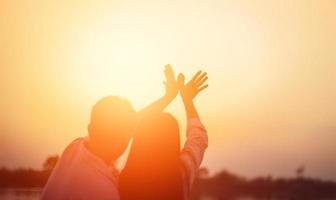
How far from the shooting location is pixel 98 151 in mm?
2004

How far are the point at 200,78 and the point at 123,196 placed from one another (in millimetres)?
473

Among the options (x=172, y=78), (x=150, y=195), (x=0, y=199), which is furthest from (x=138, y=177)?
(x=0, y=199)

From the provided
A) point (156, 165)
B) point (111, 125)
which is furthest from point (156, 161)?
point (111, 125)

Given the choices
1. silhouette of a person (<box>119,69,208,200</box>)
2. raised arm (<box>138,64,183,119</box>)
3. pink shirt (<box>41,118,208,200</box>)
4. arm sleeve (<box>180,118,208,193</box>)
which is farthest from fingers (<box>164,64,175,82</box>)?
pink shirt (<box>41,118,208,200</box>)

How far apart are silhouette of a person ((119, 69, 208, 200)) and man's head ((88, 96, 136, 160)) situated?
3 cm

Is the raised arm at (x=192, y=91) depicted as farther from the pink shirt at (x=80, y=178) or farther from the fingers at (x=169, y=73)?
the pink shirt at (x=80, y=178)

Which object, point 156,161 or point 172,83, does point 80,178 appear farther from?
point 172,83

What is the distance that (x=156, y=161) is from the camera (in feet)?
6.53

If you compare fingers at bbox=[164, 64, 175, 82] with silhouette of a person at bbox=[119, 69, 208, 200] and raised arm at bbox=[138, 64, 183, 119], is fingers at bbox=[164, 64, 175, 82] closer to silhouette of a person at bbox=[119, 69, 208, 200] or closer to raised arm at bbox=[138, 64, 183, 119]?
raised arm at bbox=[138, 64, 183, 119]

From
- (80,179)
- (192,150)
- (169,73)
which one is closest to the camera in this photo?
(80,179)

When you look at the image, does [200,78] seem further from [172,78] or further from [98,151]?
[98,151]

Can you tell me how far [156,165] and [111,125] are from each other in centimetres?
17

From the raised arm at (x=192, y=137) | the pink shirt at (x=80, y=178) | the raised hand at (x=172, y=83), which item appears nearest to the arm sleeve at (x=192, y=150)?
the raised arm at (x=192, y=137)

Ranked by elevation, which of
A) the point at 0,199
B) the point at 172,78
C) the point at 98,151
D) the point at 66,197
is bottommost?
the point at 0,199
